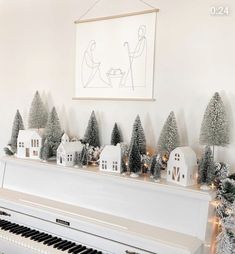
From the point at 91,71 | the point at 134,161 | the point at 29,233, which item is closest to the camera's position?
the point at 134,161

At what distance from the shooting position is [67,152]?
187 centimetres

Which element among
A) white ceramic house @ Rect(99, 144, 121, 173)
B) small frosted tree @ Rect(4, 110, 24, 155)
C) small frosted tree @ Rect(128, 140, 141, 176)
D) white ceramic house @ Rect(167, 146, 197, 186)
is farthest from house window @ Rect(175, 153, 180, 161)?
small frosted tree @ Rect(4, 110, 24, 155)

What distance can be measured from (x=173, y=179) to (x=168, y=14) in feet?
3.18

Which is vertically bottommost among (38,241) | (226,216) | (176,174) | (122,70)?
(38,241)

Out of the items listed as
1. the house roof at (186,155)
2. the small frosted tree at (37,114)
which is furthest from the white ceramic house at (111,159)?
the small frosted tree at (37,114)

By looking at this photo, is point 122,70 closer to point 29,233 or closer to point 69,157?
point 69,157

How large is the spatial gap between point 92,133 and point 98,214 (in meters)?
0.57

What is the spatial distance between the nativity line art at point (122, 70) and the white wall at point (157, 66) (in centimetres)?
10

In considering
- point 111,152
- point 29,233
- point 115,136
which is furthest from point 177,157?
point 29,233

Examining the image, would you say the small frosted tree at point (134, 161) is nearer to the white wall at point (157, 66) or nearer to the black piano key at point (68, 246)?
the white wall at point (157, 66)

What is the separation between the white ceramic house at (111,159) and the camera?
1.73 m

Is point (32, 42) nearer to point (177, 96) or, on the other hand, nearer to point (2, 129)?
point (2, 129)

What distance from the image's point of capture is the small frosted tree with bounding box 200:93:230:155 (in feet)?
5.02

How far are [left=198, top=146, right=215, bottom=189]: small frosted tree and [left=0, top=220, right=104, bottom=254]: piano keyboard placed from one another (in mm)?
644
